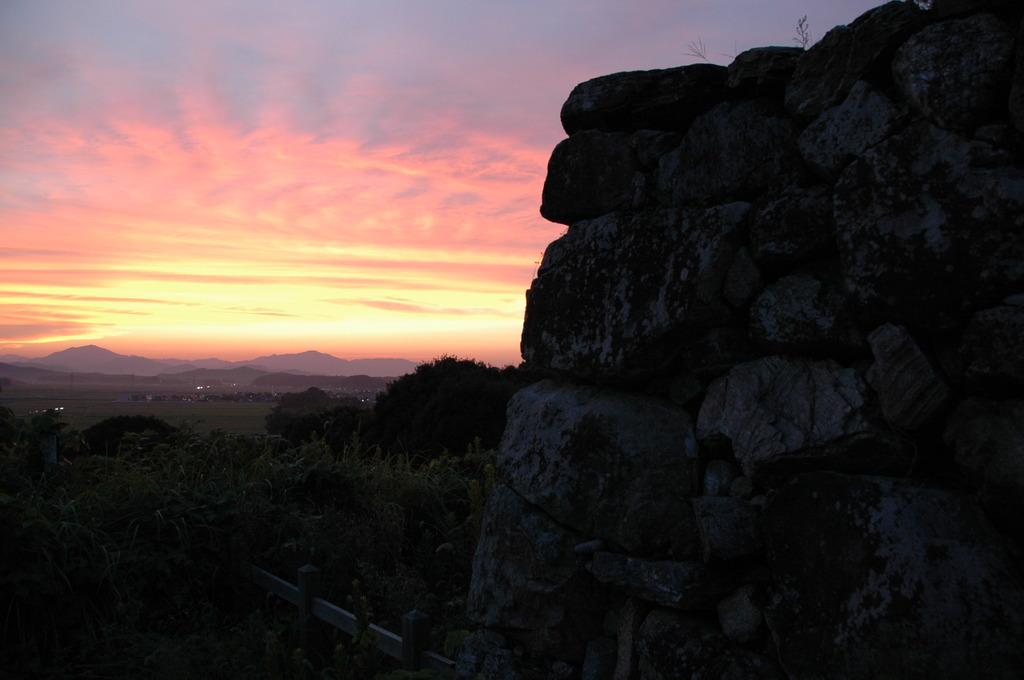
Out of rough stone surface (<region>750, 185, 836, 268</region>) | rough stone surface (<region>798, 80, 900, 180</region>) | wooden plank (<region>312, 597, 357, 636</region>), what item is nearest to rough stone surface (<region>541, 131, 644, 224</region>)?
rough stone surface (<region>750, 185, 836, 268</region>)

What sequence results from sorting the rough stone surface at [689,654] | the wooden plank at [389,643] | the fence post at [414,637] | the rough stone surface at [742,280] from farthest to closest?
the wooden plank at [389,643]
the fence post at [414,637]
the rough stone surface at [742,280]
the rough stone surface at [689,654]

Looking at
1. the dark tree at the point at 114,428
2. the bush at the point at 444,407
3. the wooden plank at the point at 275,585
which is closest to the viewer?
the wooden plank at the point at 275,585

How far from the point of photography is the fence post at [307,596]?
5887mm

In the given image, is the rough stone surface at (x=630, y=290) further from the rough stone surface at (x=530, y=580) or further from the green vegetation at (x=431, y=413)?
the green vegetation at (x=431, y=413)

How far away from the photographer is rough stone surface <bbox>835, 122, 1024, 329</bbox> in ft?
6.95

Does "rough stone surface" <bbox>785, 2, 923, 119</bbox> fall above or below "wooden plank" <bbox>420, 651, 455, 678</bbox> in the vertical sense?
above

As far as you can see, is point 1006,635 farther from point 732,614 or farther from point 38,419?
point 38,419

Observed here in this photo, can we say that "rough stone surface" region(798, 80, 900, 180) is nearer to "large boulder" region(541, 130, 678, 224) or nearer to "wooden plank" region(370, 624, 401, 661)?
"large boulder" region(541, 130, 678, 224)

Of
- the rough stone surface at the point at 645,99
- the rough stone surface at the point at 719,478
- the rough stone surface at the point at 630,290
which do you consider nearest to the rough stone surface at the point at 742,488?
the rough stone surface at the point at 719,478

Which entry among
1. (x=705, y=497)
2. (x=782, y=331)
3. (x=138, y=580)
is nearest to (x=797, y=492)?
(x=705, y=497)

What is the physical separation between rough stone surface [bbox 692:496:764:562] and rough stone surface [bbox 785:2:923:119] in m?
1.33

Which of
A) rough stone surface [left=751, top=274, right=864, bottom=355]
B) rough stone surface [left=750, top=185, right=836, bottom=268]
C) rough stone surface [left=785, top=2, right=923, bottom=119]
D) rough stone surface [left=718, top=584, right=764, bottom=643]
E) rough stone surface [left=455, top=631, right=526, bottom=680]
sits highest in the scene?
rough stone surface [left=785, top=2, right=923, bottom=119]

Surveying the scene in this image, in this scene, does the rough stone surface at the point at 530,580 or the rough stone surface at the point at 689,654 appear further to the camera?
the rough stone surface at the point at 530,580

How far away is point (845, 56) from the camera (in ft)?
8.39
